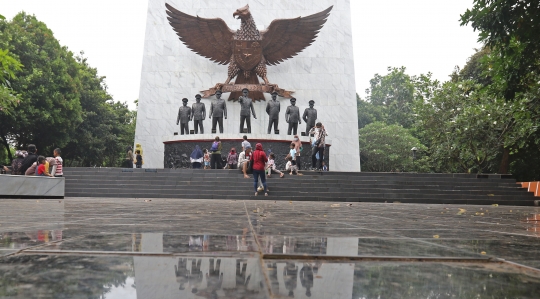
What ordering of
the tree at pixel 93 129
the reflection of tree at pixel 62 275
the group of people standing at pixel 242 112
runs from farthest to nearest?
1. the tree at pixel 93 129
2. the group of people standing at pixel 242 112
3. the reflection of tree at pixel 62 275

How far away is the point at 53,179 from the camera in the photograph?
35.8 ft

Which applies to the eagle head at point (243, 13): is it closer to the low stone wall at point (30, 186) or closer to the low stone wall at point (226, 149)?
the low stone wall at point (226, 149)

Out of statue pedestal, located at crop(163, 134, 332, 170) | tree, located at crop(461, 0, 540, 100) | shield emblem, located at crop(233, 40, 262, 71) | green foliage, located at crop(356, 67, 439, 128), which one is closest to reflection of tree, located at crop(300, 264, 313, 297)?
tree, located at crop(461, 0, 540, 100)

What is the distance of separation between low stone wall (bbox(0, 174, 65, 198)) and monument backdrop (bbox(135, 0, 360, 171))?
49.5 ft

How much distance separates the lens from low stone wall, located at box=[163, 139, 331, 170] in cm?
2123

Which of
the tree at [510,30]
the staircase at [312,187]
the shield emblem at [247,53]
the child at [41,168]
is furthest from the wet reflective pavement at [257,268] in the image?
the shield emblem at [247,53]

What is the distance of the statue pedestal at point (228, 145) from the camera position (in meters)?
21.2

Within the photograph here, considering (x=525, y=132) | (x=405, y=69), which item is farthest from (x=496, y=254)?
(x=405, y=69)

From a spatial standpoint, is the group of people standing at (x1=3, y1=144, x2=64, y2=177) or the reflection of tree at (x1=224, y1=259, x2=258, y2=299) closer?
the reflection of tree at (x1=224, y1=259, x2=258, y2=299)

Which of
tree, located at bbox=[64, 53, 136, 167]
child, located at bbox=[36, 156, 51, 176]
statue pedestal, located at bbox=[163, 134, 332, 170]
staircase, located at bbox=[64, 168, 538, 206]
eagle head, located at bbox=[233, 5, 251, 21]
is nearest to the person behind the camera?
child, located at bbox=[36, 156, 51, 176]

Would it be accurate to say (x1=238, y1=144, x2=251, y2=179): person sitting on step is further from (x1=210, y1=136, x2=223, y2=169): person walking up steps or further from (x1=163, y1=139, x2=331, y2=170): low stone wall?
(x1=163, y1=139, x2=331, y2=170): low stone wall

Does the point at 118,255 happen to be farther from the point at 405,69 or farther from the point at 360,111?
the point at 405,69

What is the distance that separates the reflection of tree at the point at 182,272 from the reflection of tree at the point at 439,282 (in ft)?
1.66

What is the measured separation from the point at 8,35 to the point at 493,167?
981 inches
